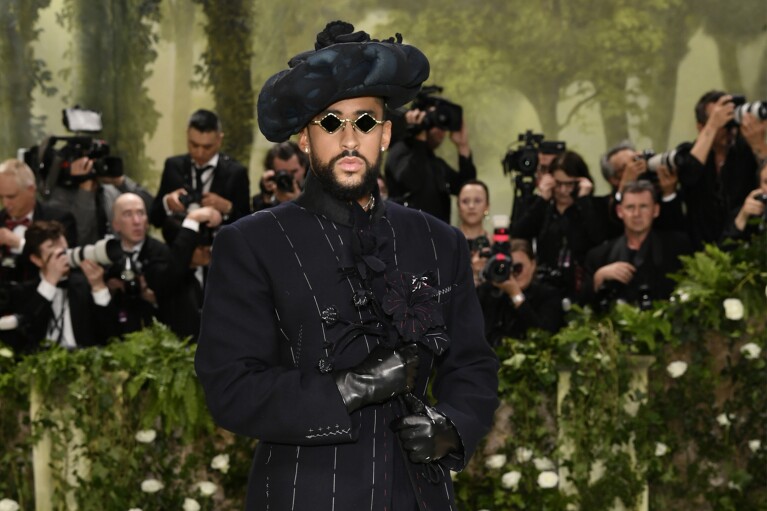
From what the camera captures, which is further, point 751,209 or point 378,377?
point 751,209

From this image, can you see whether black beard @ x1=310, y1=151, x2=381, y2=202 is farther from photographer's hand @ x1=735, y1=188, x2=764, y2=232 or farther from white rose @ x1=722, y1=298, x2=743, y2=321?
photographer's hand @ x1=735, y1=188, x2=764, y2=232

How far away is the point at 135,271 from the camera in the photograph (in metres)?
7.05

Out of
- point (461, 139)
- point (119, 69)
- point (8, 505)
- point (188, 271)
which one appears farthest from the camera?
point (119, 69)

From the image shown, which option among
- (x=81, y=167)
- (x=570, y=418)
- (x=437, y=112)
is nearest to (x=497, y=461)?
(x=570, y=418)

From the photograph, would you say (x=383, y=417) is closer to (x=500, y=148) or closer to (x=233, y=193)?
(x=233, y=193)

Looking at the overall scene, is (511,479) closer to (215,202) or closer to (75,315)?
(75,315)

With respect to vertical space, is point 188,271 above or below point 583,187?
below

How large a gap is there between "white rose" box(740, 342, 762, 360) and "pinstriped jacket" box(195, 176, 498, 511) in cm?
293

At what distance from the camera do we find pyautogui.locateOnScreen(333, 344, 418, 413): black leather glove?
2768mm

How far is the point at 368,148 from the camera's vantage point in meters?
2.93

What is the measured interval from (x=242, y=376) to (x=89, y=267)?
427 cm

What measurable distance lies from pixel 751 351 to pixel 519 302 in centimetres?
121

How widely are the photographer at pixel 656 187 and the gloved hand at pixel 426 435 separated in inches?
180

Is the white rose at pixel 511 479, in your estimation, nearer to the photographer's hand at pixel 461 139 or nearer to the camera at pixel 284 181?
the camera at pixel 284 181
